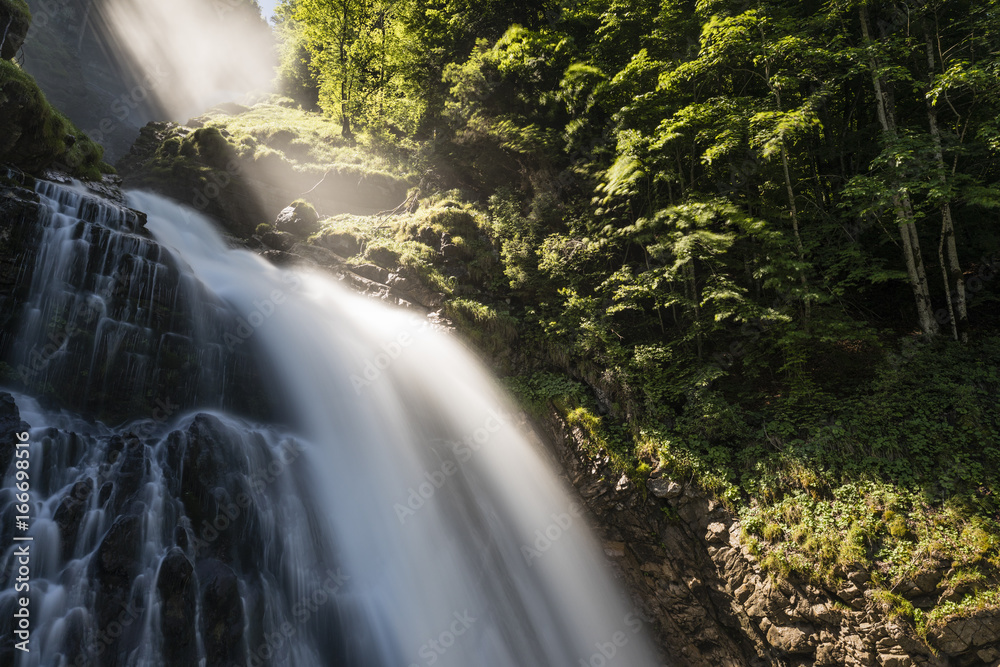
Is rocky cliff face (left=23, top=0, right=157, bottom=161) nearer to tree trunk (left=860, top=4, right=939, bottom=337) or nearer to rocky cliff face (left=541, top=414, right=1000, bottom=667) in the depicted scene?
rocky cliff face (left=541, top=414, right=1000, bottom=667)

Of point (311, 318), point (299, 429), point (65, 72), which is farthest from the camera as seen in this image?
point (65, 72)

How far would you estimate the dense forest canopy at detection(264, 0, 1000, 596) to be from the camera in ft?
24.8

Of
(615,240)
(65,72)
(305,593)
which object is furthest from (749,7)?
(65,72)

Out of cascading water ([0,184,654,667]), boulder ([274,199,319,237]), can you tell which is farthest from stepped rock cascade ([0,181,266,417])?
boulder ([274,199,319,237])

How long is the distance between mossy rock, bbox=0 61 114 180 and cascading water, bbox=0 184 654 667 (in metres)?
1.20

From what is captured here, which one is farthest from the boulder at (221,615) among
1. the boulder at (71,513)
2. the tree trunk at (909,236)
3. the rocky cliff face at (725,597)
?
the tree trunk at (909,236)

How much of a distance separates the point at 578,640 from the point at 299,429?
758 cm

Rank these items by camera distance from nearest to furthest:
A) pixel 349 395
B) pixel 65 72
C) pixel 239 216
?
1. pixel 349 395
2. pixel 239 216
3. pixel 65 72

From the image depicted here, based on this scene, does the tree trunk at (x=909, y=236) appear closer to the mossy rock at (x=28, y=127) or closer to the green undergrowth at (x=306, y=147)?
the green undergrowth at (x=306, y=147)

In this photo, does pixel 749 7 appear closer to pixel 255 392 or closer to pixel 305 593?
pixel 255 392

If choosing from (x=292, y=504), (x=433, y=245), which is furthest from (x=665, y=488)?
(x=433, y=245)

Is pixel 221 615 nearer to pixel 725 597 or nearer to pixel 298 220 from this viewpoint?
pixel 725 597

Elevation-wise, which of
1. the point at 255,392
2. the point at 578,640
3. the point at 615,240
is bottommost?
the point at 578,640

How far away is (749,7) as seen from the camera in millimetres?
10133
